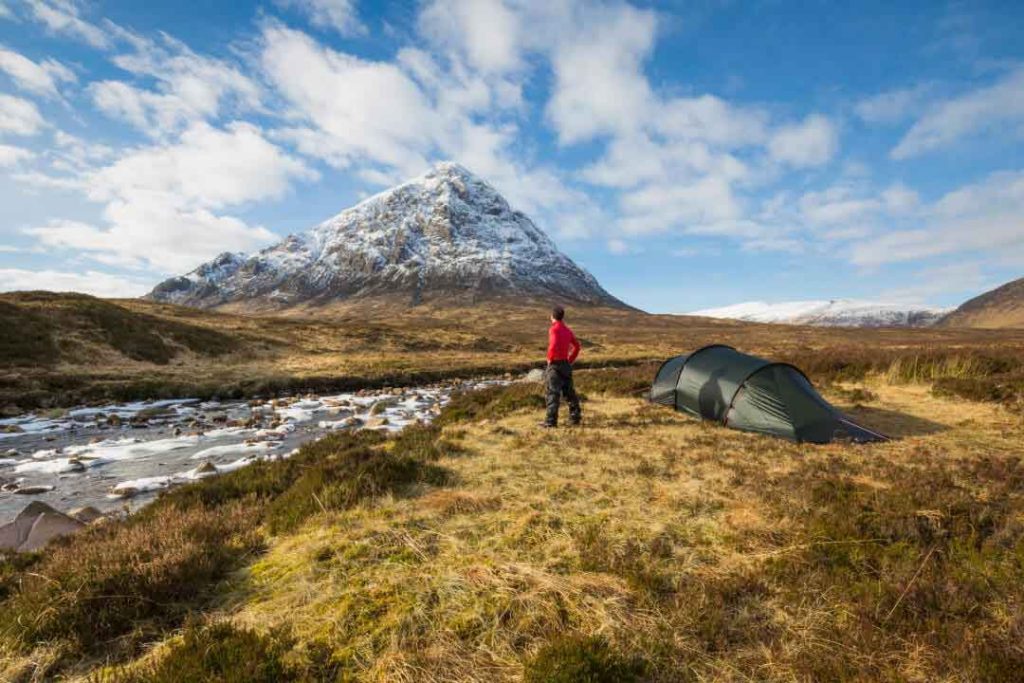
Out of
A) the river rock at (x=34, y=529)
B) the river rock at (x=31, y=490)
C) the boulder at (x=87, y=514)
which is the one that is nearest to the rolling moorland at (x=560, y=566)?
the river rock at (x=34, y=529)

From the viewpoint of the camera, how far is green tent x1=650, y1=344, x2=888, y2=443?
10.5 meters

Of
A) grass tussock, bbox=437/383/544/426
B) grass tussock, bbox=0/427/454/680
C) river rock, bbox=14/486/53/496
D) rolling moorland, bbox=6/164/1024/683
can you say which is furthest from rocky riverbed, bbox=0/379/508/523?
rolling moorland, bbox=6/164/1024/683

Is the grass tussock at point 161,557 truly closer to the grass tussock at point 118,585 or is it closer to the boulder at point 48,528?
the grass tussock at point 118,585

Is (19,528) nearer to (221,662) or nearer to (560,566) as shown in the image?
(221,662)

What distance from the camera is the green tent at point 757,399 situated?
34.6 feet

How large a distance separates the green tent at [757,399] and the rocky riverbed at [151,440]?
30.2 feet

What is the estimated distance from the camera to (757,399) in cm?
1131

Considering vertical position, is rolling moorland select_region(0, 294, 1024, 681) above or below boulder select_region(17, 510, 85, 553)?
above

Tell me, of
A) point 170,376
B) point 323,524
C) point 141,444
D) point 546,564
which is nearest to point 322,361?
point 170,376

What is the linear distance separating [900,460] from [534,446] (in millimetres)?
7132

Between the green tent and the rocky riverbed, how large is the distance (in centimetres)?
920

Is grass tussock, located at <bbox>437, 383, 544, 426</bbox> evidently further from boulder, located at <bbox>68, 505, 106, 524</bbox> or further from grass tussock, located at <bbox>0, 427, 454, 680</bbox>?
boulder, located at <bbox>68, 505, 106, 524</bbox>

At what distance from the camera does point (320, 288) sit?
193m

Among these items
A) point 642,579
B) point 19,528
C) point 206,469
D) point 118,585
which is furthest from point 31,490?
point 642,579
